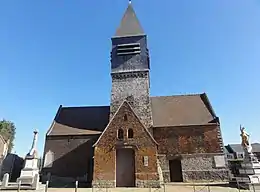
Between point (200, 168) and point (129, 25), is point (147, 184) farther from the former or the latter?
point (129, 25)

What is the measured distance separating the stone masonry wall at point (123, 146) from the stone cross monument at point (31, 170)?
4.87 m

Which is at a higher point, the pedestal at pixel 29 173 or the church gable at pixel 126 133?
the church gable at pixel 126 133

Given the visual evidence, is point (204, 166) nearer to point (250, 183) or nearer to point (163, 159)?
point (163, 159)

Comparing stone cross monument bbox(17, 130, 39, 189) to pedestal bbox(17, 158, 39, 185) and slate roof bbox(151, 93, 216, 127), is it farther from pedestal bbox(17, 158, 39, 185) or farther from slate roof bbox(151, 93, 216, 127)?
slate roof bbox(151, 93, 216, 127)

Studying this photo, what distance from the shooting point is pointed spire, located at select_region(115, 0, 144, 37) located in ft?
83.7

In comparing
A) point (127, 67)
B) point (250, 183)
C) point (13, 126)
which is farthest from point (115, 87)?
point (13, 126)

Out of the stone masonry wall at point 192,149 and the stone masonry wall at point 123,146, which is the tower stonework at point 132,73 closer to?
the stone masonry wall at point 192,149

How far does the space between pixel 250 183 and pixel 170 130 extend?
8993 mm

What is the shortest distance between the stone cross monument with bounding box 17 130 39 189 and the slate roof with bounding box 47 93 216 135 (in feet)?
19.8

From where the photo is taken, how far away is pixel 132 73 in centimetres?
2378

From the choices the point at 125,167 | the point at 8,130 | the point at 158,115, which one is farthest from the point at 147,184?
the point at 8,130

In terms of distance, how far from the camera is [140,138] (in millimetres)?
18922

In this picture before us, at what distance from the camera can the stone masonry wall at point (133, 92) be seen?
73.7 ft

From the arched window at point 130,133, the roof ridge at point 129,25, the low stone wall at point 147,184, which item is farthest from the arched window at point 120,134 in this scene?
the roof ridge at point 129,25
